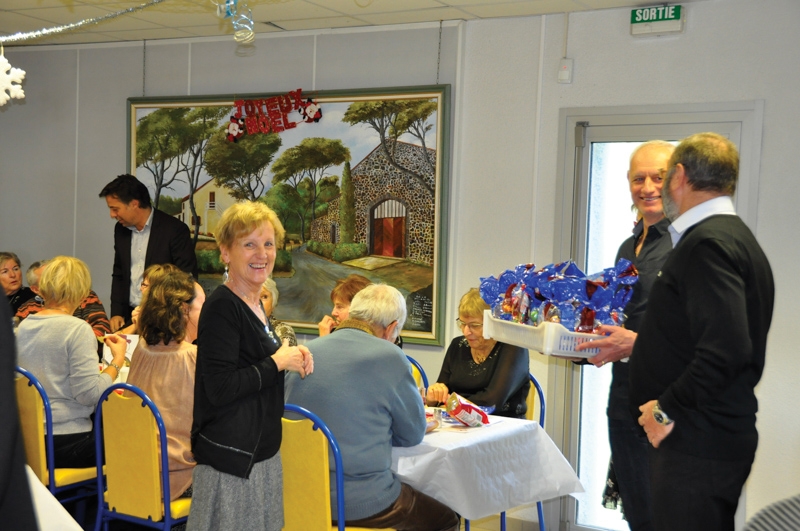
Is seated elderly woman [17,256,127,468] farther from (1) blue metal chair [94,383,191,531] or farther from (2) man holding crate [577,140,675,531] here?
(2) man holding crate [577,140,675,531]

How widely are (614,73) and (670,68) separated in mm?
289

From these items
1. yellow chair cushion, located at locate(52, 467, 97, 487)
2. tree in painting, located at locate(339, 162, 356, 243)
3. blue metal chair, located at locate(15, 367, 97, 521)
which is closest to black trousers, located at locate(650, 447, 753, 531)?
blue metal chair, located at locate(15, 367, 97, 521)

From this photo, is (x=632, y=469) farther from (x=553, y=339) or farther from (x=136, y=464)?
(x=136, y=464)

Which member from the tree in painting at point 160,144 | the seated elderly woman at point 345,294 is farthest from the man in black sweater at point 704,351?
the tree in painting at point 160,144

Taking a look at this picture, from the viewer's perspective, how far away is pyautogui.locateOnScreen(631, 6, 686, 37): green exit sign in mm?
4242

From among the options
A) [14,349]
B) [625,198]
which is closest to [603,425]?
[625,198]

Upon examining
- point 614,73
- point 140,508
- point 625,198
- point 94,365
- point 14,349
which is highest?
point 614,73

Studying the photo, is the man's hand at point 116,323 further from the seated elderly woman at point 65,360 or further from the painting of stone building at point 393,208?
the seated elderly woman at point 65,360

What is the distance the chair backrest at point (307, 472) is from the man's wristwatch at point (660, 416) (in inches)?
39.9

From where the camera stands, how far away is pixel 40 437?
3459mm

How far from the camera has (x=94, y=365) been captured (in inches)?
145

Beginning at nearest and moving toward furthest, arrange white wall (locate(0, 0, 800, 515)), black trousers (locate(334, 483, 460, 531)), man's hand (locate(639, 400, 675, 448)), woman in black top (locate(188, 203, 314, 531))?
man's hand (locate(639, 400, 675, 448))
woman in black top (locate(188, 203, 314, 531))
black trousers (locate(334, 483, 460, 531))
white wall (locate(0, 0, 800, 515))

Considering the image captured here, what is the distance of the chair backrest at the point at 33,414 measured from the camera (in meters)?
3.39

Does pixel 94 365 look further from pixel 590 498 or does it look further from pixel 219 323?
pixel 590 498
